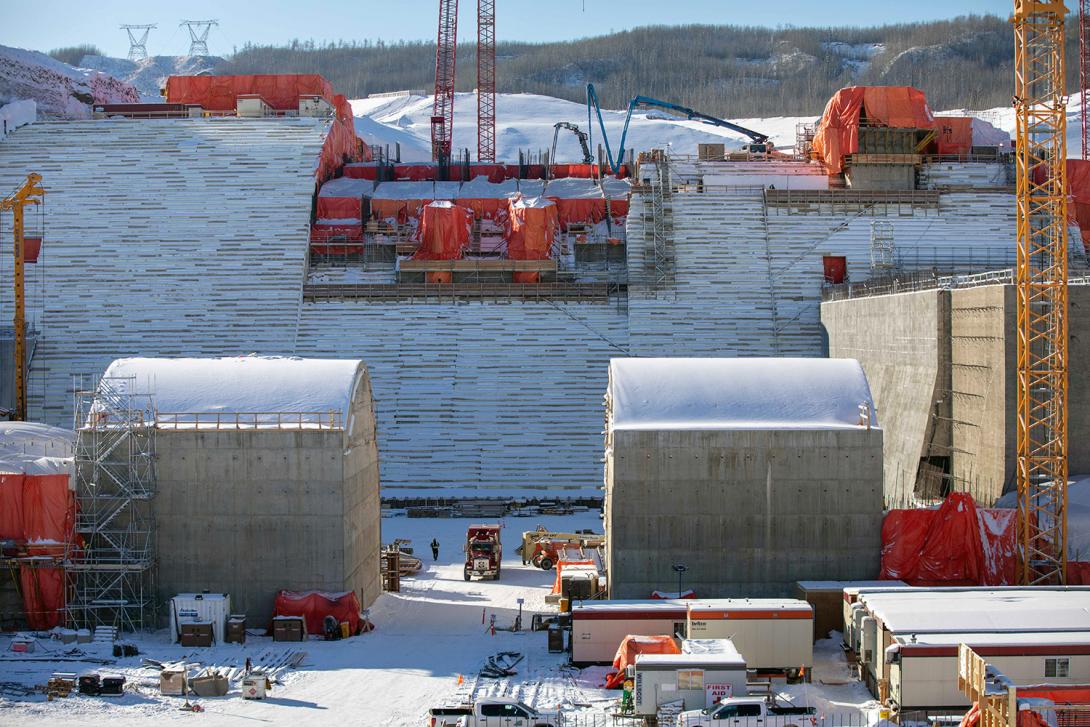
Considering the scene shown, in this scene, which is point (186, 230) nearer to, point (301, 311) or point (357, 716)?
point (301, 311)

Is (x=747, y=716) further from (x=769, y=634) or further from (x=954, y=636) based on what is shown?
(x=954, y=636)

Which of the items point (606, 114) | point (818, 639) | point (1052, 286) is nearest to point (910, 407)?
point (1052, 286)

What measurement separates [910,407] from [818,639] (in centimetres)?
1304

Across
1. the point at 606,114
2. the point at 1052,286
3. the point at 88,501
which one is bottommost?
the point at 88,501

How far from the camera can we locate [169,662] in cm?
2912

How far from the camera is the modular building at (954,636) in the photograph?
24312mm

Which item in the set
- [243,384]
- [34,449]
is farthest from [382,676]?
[34,449]

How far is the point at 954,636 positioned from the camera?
25.0 metres

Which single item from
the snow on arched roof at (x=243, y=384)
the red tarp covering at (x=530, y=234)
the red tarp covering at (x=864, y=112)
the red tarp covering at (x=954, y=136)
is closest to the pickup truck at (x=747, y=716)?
the snow on arched roof at (x=243, y=384)

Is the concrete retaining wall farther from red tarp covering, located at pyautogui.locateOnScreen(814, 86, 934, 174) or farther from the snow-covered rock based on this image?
the snow-covered rock

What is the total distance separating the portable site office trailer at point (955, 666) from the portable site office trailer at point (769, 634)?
2.97 meters

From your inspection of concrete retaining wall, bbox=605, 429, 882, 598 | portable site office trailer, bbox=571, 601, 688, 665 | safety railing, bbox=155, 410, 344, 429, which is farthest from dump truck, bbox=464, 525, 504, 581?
portable site office trailer, bbox=571, 601, 688, 665

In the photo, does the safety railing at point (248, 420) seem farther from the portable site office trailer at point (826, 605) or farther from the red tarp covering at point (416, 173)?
the red tarp covering at point (416, 173)

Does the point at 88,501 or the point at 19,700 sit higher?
the point at 88,501
